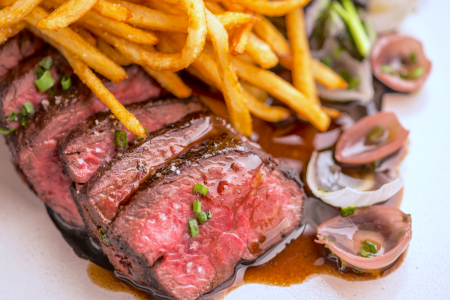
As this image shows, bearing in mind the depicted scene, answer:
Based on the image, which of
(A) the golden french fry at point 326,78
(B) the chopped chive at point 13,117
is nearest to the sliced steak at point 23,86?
(B) the chopped chive at point 13,117

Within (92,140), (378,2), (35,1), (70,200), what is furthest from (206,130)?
(378,2)

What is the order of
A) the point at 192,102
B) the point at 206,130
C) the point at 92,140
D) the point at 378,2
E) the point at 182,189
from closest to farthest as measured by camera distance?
the point at 182,189
the point at 92,140
the point at 206,130
the point at 192,102
the point at 378,2

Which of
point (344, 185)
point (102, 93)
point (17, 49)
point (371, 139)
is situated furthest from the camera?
point (371, 139)

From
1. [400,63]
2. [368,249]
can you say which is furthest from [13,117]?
[400,63]

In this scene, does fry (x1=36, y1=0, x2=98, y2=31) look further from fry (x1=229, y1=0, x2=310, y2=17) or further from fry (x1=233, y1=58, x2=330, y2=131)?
fry (x1=233, y1=58, x2=330, y2=131)

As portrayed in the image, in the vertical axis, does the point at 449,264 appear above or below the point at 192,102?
below

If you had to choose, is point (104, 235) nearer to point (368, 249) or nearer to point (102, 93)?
point (102, 93)

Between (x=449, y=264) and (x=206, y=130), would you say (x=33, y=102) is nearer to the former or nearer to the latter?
(x=206, y=130)

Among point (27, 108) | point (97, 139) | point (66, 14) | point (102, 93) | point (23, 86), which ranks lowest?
point (97, 139)
